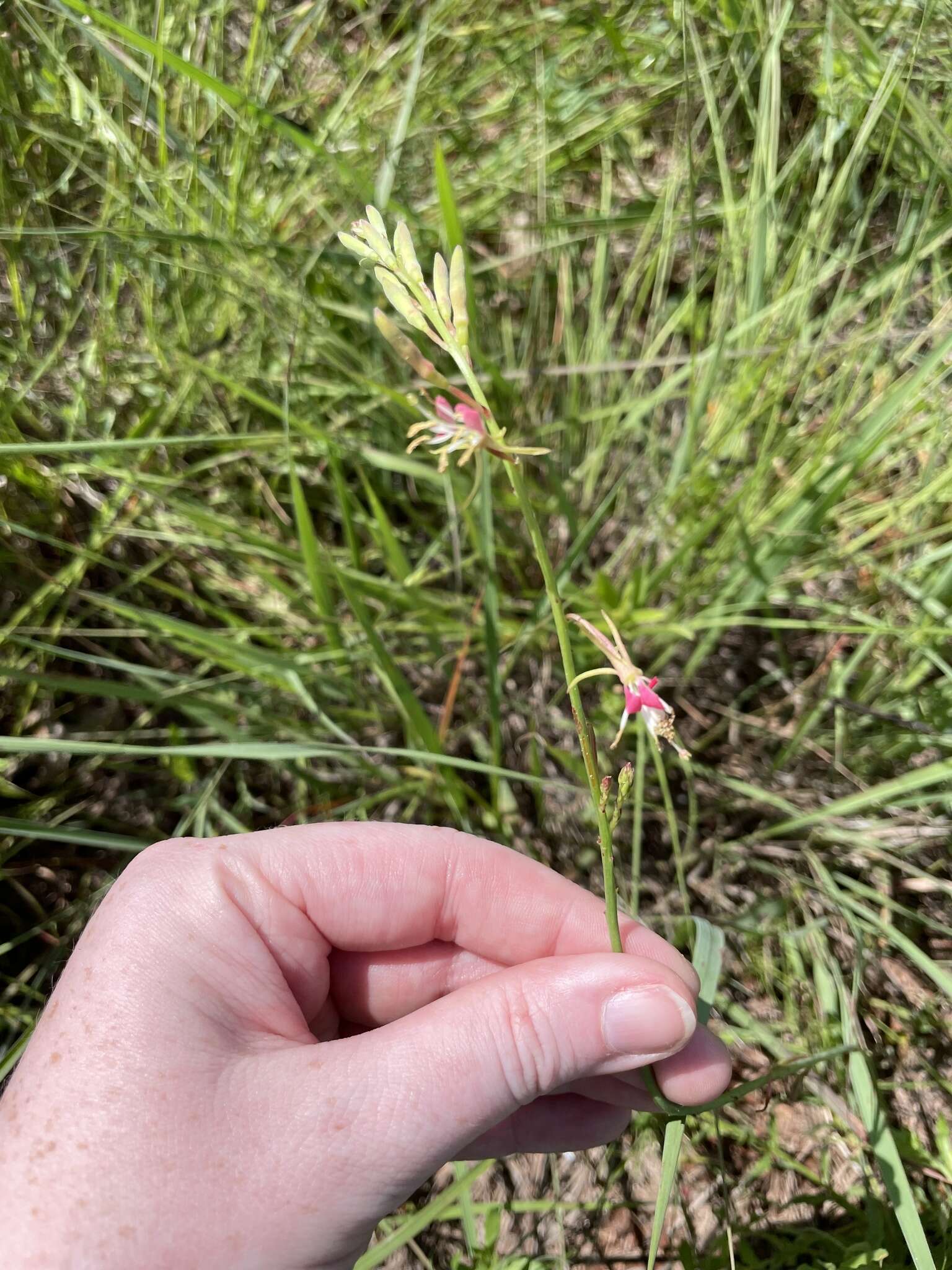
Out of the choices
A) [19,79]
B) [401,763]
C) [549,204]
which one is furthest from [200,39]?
[401,763]

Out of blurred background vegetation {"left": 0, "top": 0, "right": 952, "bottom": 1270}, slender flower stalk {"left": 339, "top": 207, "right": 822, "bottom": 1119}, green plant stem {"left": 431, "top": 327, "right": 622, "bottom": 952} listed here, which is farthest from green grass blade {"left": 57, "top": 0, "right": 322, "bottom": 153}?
green plant stem {"left": 431, "top": 327, "right": 622, "bottom": 952}

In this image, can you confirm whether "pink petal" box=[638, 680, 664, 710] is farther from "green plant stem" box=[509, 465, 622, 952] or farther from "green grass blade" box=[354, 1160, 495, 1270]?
"green grass blade" box=[354, 1160, 495, 1270]

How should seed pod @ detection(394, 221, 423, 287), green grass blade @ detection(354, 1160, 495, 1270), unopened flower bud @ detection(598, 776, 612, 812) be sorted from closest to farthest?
seed pod @ detection(394, 221, 423, 287) → unopened flower bud @ detection(598, 776, 612, 812) → green grass blade @ detection(354, 1160, 495, 1270)

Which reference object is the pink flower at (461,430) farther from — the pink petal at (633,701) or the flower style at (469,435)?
the pink petal at (633,701)

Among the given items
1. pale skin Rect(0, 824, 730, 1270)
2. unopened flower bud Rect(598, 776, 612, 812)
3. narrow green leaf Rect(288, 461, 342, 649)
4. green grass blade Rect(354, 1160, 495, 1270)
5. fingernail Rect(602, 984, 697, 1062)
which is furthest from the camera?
narrow green leaf Rect(288, 461, 342, 649)

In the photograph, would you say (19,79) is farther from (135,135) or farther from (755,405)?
(755,405)

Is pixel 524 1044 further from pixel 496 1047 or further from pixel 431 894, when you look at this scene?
pixel 431 894

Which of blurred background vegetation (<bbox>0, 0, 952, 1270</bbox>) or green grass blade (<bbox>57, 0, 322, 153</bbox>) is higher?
green grass blade (<bbox>57, 0, 322, 153</bbox>)

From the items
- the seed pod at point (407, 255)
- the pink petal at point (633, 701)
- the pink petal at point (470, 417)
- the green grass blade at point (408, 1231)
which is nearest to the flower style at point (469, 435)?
the pink petal at point (470, 417)
